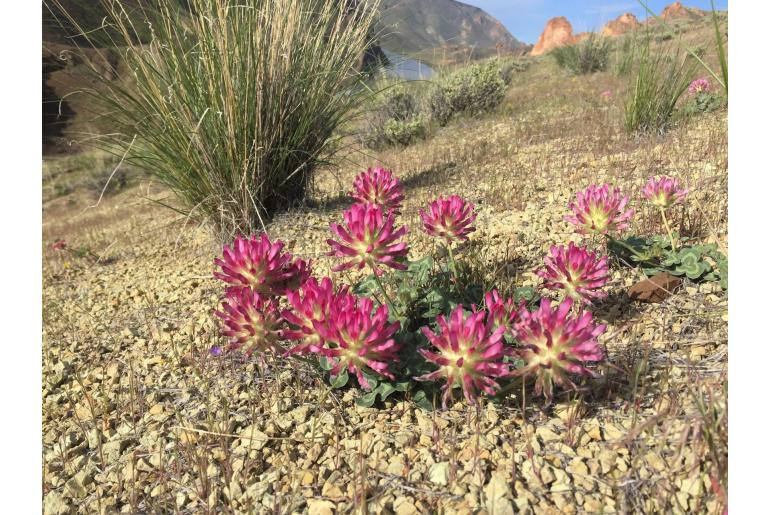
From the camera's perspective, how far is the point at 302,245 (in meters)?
3.08

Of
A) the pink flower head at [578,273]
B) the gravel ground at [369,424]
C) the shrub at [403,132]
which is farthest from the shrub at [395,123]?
the pink flower head at [578,273]

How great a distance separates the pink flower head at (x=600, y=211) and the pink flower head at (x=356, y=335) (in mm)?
1055

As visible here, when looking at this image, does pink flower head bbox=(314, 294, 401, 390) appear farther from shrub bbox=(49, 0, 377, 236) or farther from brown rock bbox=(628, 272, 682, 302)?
shrub bbox=(49, 0, 377, 236)

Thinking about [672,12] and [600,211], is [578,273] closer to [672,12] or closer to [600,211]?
[600,211]

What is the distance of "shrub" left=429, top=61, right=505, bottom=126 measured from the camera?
26.2 ft

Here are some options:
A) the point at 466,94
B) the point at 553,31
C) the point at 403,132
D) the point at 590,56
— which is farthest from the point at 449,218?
the point at 553,31

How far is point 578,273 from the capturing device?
1.53 meters

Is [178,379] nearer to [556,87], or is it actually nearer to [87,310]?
[87,310]

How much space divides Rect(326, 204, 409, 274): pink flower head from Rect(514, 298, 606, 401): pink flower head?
0.43 m

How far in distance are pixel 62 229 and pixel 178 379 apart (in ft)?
25.1

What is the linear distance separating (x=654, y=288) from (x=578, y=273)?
58 cm

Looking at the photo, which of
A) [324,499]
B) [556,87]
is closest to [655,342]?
[324,499]

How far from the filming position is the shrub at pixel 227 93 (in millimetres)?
2732

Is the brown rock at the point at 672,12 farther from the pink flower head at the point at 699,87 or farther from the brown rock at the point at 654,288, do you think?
the brown rock at the point at 654,288
